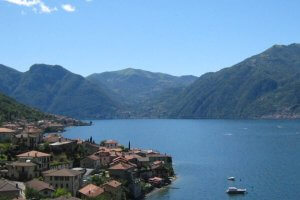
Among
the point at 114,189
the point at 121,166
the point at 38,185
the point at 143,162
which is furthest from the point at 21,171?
the point at 143,162

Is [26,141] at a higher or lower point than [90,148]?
higher

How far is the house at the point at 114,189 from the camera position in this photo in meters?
73.2

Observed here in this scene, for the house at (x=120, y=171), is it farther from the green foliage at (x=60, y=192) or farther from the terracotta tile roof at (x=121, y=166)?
the green foliage at (x=60, y=192)

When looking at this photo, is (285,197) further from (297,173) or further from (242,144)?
(242,144)

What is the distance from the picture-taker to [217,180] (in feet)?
337

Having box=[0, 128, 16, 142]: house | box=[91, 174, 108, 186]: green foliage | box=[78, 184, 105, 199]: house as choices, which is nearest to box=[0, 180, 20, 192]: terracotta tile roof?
box=[78, 184, 105, 199]: house

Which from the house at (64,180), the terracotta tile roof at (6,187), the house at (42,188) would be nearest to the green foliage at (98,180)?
the house at (64,180)

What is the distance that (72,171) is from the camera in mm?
75125

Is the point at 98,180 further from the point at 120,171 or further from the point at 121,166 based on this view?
the point at 121,166

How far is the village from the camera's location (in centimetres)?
6838

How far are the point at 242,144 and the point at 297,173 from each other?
8299 centimetres

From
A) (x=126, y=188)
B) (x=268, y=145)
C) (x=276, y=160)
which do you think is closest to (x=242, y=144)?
(x=268, y=145)

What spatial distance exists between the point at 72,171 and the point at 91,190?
198 inches

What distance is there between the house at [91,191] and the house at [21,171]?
9146 mm
